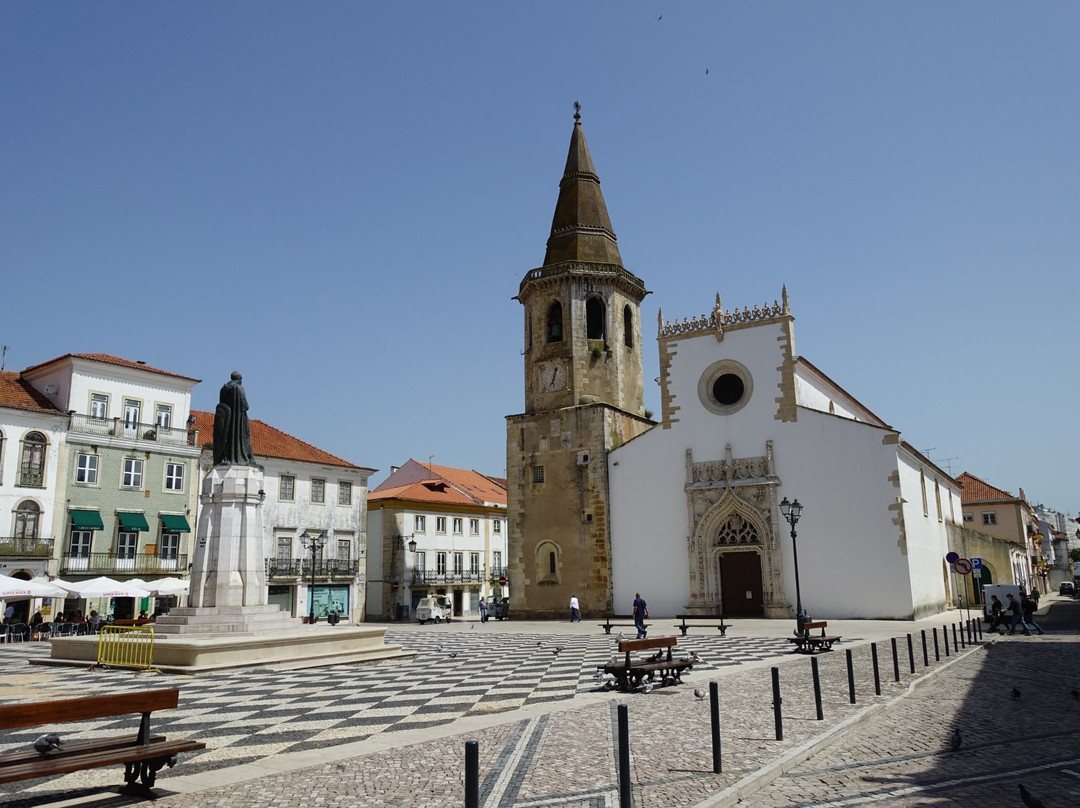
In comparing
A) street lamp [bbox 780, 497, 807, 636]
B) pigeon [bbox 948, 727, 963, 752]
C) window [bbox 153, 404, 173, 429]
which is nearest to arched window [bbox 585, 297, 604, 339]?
street lamp [bbox 780, 497, 807, 636]

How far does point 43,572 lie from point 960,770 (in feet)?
108

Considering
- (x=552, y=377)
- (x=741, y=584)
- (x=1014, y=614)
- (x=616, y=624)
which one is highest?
(x=552, y=377)

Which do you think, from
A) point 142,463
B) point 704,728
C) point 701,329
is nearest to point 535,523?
point 701,329

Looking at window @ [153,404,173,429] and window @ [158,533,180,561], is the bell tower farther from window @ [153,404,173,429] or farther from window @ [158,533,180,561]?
window @ [153,404,173,429]

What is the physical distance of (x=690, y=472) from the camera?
Result: 3347 centimetres

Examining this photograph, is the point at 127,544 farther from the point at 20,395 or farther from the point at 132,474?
the point at 20,395

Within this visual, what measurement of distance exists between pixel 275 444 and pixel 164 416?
19.1ft

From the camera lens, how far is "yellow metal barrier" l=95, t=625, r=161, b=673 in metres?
15.3

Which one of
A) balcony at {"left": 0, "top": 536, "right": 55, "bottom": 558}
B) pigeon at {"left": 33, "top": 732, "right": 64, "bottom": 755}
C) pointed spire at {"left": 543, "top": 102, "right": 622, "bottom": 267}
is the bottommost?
pigeon at {"left": 33, "top": 732, "right": 64, "bottom": 755}

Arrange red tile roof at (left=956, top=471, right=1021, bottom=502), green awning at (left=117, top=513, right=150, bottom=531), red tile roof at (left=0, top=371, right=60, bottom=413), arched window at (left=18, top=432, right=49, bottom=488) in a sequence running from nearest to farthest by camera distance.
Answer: arched window at (left=18, top=432, right=49, bottom=488)
red tile roof at (left=0, top=371, right=60, bottom=413)
green awning at (left=117, top=513, right=150, bottom=531)
red tile roof at (left=956, top=471, right=1021, bottom=502)

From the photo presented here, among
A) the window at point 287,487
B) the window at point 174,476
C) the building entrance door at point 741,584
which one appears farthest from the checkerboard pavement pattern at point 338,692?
the window at point 287,487

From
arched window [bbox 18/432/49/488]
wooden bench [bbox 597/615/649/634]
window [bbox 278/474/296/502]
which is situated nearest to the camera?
wooden bench [bbox 597/615/649/634]

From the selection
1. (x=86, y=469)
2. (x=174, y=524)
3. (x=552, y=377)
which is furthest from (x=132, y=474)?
(x=552, y=377)

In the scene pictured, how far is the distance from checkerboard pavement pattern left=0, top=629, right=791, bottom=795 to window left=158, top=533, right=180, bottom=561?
47.3 ft
